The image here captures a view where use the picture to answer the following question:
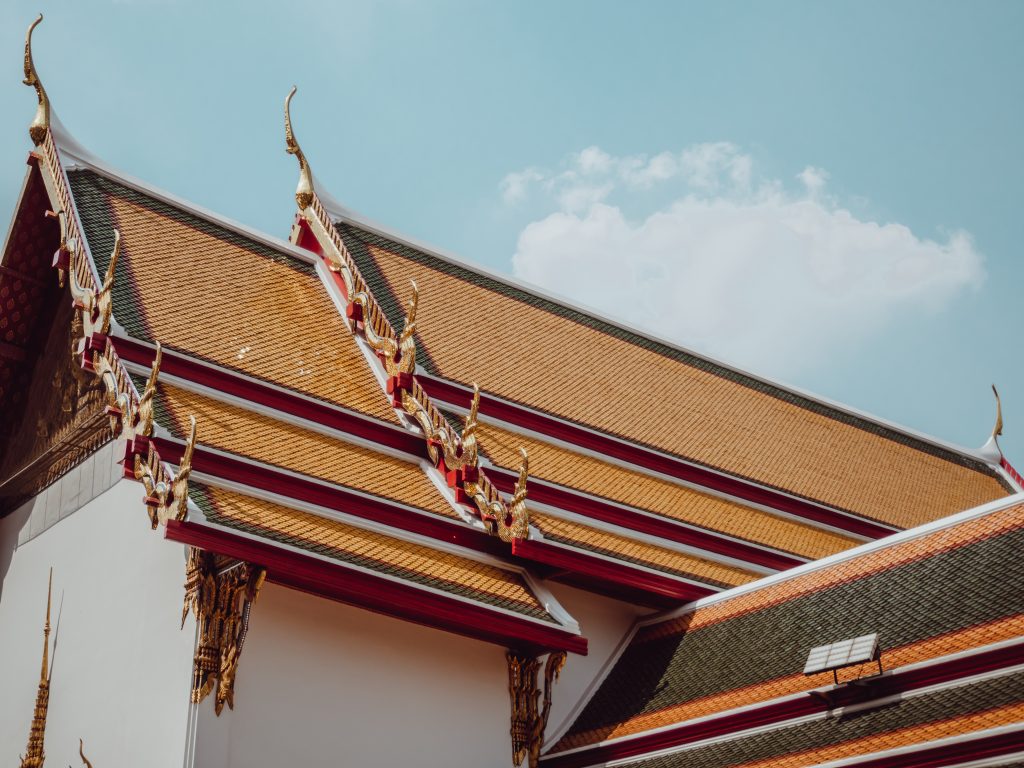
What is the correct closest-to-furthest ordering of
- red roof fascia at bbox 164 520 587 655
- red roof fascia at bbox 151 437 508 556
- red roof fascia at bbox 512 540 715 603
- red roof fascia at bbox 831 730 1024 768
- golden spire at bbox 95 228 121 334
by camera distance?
red roof fascia at bbox 831 730 1024 768
red roof fascia at bbox 164 520 587 655
red roof fascia at bbox 151 437 508 556
golden spire at bbox 95 228 121 334
red roof fascia at bbox 512 540 715 603

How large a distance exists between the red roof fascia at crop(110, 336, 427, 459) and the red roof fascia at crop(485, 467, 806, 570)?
0.70m

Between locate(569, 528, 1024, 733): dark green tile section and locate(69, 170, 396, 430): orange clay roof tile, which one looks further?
locate(69, 170, 396, 430): orange clay roof tile

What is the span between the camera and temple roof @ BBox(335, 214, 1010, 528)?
1188 centimetres

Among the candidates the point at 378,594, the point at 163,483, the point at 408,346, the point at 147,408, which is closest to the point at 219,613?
the point at 163,483

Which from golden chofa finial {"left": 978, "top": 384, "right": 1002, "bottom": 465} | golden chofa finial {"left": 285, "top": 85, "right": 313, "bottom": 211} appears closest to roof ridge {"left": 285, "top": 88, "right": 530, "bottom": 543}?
golden chofa finial {"left": 285, "top": 85, "right": 313, "bottom": 211}

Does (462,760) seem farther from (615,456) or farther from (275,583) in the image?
(615,456)

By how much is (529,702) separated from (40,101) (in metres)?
5.73

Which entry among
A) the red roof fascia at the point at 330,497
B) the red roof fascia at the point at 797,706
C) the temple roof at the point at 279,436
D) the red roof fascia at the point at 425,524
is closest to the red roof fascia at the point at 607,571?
the red roof fascia at the point at 425,524

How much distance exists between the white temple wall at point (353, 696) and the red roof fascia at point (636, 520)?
1330 millimetres

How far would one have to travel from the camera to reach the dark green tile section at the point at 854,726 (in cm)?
720

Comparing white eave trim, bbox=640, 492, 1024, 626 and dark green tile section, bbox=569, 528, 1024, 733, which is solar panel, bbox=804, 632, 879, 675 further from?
white eave trim, bbox=640, 492, 1024, 626

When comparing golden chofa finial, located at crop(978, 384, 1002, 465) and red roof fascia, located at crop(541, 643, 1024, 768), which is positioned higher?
golden chofa finial, located at crop(978, 384, 1002, 465)

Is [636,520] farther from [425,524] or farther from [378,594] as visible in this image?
[378,594]

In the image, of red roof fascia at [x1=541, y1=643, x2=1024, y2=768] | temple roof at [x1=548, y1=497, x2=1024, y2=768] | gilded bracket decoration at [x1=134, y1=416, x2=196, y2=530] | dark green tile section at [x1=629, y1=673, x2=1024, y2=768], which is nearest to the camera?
dark green tile section at [x1=629, y1=673, x2=1024, y2=768]
